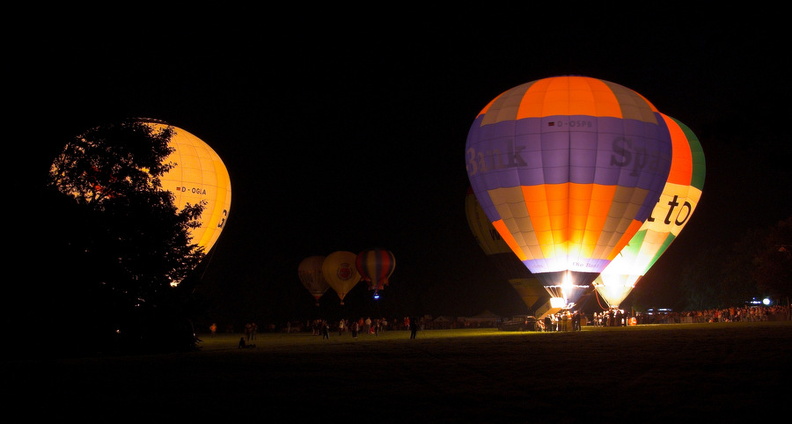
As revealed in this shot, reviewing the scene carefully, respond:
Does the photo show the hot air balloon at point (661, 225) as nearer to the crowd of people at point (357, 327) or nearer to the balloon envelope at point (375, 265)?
the crowd of people at point (357, 327)

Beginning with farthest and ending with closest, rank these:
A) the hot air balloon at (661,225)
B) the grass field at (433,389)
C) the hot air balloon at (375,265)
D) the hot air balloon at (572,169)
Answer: the hot air balloon at (375,265)
the hot air balloon at (661,225)
the hot air balloon at (572,169)
the grass field at (433,389)

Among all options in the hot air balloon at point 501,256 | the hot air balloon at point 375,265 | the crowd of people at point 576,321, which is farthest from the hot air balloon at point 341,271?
the hot air balloon at point 501,256

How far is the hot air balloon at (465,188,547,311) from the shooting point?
4525 centimetres

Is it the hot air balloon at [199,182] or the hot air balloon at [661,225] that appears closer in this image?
the hot air balloon at [199,182]

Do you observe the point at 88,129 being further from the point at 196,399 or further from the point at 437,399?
the point at 437,399

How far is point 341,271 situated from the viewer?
228 feet

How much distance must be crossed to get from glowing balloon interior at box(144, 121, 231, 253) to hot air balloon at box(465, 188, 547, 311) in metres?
17.6

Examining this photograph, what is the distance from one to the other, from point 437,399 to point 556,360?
18.3ft

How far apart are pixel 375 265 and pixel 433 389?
55.9m

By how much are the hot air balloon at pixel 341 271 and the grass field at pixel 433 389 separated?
54361mm

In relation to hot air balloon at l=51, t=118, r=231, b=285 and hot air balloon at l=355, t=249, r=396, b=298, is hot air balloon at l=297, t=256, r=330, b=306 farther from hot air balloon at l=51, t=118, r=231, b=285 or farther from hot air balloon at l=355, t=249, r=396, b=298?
hot air balloon at l=51, t=118, r=231, b=285

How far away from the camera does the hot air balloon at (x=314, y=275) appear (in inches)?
2837

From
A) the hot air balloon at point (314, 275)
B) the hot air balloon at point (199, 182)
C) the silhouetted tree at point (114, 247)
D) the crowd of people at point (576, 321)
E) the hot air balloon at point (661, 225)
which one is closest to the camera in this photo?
the silhouetted tree at point (114, 247)

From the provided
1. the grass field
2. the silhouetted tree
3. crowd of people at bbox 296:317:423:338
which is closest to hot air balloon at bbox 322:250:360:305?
crowd of people at bbox 296:317:423:338
